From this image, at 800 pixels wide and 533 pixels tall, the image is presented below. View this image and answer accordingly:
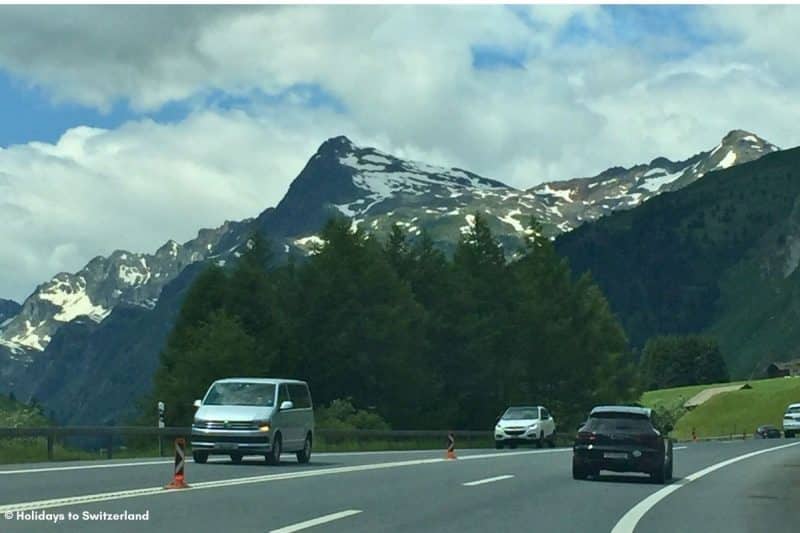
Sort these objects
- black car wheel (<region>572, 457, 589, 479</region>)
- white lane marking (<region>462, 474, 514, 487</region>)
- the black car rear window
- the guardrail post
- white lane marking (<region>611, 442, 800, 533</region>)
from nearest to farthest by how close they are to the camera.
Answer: white lane marking (<region>611, 442, 800, 533</region>)
white lane marking (<region>462, 474, 514, 487</region>)
black car wheel (<region>572, 457, 589, 479</region>)
the black car rear window
the guardrail post

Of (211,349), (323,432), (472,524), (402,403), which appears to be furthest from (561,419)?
(472,524)

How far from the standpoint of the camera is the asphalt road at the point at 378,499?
603 inches

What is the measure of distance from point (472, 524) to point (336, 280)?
62512mm

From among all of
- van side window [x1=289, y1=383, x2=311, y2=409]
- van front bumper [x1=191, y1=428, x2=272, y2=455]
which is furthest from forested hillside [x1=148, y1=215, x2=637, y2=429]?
van front bumper [x1=191, y1=428, x2=272, y2=455]

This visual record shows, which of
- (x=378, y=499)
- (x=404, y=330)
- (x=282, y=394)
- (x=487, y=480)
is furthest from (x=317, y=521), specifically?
(x=404, y=330)

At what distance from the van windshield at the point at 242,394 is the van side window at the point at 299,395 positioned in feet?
3.28

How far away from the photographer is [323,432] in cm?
4338

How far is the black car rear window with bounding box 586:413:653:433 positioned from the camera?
26.6m

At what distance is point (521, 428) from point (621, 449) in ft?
82.6

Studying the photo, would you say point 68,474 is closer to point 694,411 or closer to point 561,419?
point 561,419

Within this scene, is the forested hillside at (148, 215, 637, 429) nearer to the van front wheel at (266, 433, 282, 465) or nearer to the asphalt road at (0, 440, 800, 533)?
the van front wheel at (266, 433, 282, 465)

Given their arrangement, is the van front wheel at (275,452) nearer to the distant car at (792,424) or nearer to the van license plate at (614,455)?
the van license plate at (614,455)

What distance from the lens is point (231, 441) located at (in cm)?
2722

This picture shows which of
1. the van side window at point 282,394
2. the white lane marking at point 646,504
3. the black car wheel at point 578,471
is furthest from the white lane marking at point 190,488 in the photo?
the white lane marking at point 646,504
